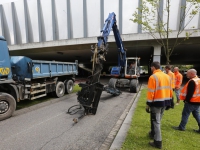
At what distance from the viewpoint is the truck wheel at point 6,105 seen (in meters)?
4.38

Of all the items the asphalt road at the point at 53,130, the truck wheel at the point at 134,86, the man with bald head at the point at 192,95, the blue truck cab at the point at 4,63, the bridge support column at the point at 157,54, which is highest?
the bridge support column at the point at 157,54

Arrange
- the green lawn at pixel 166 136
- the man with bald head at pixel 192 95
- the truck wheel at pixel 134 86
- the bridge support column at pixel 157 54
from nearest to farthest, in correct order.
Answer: the green lawn at pixel 166 136
the man with bald head at pixel 192 95
the truck wheel at pixel 134 86
the bridge support column at pixel 157 54

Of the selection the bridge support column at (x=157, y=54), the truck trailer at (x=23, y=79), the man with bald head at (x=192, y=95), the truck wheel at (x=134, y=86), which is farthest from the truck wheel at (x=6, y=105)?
the bridge support column at (x=157, y=54)

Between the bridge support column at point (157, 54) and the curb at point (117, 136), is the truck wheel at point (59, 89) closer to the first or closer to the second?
the curb at point (117, 136)

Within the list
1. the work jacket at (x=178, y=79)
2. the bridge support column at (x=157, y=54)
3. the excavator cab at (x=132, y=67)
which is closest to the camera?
the work jacket at (x=178, y=79)

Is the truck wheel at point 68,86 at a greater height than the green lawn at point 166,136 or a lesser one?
greater

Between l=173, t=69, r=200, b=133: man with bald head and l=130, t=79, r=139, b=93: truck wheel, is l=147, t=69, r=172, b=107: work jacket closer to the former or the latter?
l=173, t=69, r=200, b=133: man with bald head

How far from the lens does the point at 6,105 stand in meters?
4.51

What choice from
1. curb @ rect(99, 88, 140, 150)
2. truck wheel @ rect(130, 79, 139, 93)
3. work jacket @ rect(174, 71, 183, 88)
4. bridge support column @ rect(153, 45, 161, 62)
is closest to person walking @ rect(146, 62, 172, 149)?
curb @ rect(99, 88, 140, 150)

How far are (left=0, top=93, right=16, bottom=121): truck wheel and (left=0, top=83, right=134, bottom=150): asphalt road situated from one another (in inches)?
7.6

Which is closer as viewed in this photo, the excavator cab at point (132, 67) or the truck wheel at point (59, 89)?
the truck wheel at point (59, 89)

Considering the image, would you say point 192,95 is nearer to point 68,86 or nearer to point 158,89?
point 158,89

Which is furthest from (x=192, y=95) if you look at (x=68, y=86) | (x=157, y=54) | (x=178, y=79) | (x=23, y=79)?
(x=157, y=54)

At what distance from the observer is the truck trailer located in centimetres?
452
